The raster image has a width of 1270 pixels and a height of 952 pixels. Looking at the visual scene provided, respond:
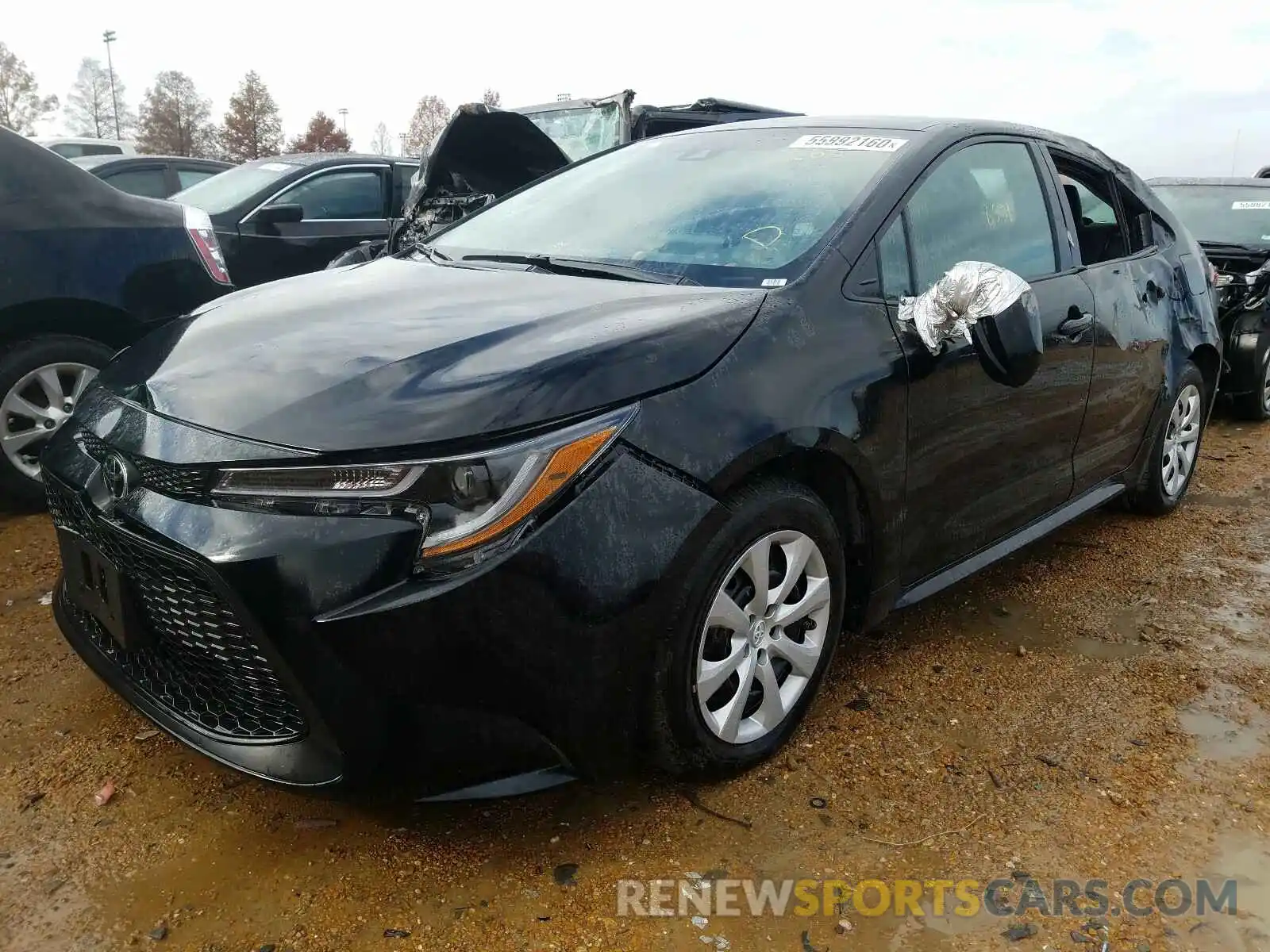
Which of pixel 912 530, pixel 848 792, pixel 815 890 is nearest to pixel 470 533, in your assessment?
pixel 815 890

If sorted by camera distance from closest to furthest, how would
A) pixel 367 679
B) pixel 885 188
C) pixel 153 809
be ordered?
pixel 367 679 → pixel 153 809 → pixel 885 188

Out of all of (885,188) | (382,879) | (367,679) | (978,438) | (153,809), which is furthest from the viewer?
(978,438)

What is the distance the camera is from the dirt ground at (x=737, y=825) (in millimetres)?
→ 1888

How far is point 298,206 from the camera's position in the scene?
6.27 m

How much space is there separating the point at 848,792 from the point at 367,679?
1.22 m

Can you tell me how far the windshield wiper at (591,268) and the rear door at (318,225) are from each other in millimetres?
4001

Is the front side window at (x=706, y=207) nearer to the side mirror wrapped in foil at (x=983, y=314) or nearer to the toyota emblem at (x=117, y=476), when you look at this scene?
the side mirror wrapped in foil at (x=983, y=314)

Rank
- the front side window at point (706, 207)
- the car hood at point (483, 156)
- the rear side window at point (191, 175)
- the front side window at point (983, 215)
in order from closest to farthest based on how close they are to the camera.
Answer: the front side window at point (706, 207)
the front side window at point (983, 215)
the car hood at point (483, 156)
the rear side window at point (191, 175)

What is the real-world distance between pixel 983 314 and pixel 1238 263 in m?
5.66

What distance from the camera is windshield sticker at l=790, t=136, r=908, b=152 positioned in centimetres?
279

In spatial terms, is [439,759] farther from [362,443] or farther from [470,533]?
[362,443]

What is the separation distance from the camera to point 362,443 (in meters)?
1.76

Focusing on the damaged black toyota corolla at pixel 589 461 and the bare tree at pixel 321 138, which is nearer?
the damaged black toyota corolla at pixel 589 461

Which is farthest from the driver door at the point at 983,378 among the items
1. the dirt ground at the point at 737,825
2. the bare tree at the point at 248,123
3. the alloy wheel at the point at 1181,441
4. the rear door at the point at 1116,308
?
the bare tree at the point at 248,123
